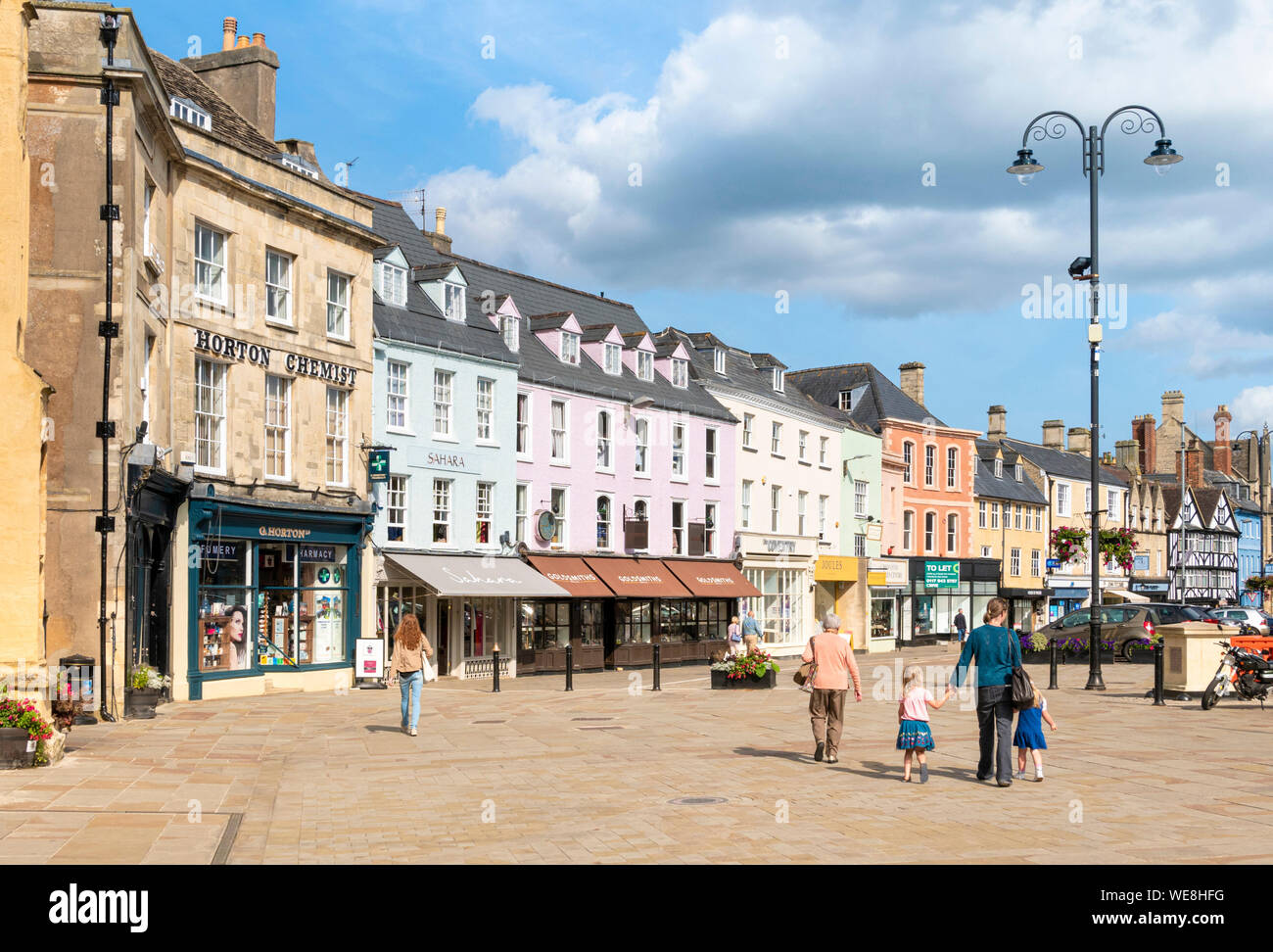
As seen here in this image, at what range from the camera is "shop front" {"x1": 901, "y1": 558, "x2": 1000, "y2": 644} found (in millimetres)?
58750

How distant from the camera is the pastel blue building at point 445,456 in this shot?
31.1 meters

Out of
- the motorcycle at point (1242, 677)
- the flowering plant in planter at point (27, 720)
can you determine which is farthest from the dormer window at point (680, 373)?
the flowering plant in planter at point (27, 720)

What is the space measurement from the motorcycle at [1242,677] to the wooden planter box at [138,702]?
678 inches

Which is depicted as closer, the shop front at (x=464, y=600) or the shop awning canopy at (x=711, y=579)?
the shop front at (x=464, y=600)

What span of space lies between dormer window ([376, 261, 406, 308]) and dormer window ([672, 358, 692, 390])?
13777 millimetres

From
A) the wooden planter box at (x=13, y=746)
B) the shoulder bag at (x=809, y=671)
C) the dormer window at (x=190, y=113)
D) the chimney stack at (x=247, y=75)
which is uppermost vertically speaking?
the chimney stack at (x=247, y=75)

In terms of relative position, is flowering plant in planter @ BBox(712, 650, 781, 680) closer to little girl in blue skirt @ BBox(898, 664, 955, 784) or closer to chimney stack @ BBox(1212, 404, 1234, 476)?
little girl in blue skirt @ BBox(898, 664, 955, 784)

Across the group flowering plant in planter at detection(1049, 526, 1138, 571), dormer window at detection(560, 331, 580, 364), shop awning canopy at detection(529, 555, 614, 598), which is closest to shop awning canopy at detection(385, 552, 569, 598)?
shop awning canopy at detection(529, 555, 614, 598)

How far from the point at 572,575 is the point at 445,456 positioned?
20.6ft

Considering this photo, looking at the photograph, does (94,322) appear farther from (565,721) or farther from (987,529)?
(987,529)

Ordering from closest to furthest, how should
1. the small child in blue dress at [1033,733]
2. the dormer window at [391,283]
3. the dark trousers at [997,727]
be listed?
the dark trousers at [997,727]
the small child in blue dress at [1033,733]
the dormer window at [391,283]

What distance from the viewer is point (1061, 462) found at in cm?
7425

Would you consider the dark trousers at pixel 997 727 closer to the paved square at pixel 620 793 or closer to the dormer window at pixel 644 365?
the paved square at pixel 620 793
